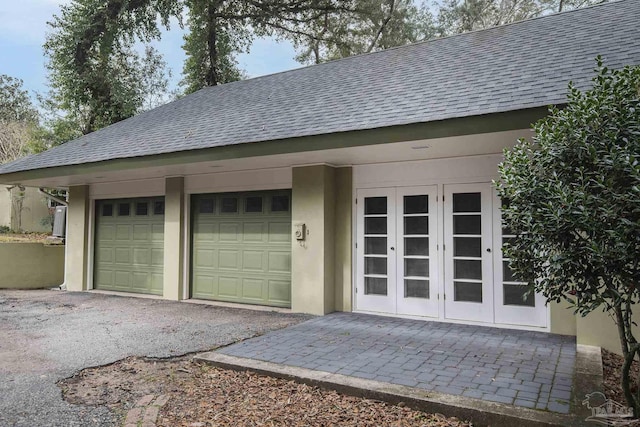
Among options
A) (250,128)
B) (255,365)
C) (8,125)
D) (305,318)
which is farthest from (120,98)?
(255,365)

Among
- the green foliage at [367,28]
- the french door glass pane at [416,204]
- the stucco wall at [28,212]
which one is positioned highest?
the green foliage at [367,28]

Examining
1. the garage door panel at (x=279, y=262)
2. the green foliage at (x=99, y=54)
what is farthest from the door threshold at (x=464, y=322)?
the green foliage at (x=99, y=54)

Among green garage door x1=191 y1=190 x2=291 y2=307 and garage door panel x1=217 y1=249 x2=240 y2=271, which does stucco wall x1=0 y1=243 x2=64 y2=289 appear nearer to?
green garage door x1=191 y1=190 x2=291 y2=307

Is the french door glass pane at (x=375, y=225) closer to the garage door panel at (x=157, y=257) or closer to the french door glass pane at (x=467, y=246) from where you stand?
the french door glass pane at (x=467, y=246)

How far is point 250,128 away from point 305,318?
9.87ft

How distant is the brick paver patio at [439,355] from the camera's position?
3.52m

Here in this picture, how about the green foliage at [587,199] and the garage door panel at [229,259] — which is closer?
the green foliage at [587,199]

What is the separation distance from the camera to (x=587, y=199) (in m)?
2.65

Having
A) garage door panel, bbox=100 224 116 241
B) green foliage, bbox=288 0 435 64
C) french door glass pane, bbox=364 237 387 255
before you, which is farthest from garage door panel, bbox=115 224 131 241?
green foliage, bbox=288 0 435 64

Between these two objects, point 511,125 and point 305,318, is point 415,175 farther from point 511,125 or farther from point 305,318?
point 305,318

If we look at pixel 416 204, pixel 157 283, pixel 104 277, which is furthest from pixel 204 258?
pixel 416 204

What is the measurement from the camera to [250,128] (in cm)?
675

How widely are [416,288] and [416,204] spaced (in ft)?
4.05

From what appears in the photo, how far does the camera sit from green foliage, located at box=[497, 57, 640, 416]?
2566 millimetres
